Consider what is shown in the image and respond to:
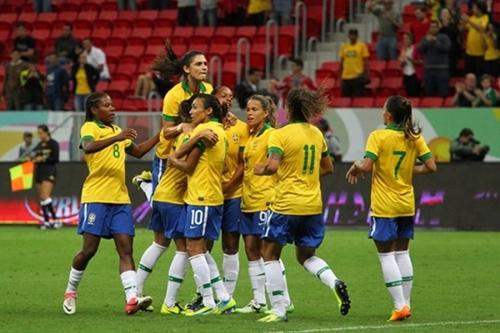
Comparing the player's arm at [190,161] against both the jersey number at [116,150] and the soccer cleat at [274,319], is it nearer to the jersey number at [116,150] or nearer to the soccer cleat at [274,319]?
the jersey number at [116,150]

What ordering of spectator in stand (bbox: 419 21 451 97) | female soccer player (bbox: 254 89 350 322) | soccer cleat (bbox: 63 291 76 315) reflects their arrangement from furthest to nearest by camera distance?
spectator in stand (bbox: 419 21 451 97), soccer cleat (bbox: 63 291 76 315), female soccer player (bbox: 254 89 350 322)

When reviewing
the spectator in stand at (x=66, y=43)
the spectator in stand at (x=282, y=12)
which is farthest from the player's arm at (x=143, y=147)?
the spectator in stand at (x=66, y=43)

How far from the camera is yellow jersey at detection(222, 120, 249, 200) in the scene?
14445 millimetres

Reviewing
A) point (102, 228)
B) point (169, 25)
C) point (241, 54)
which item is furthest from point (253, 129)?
point (169, 25)

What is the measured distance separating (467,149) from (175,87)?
13563 millimetres

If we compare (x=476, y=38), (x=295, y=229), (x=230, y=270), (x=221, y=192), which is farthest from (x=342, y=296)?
(x=476, y=38)

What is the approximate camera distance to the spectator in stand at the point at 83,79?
31766mm

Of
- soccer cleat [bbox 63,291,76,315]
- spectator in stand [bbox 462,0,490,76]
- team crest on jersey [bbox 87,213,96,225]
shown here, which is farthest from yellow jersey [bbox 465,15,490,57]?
soccer cleat [bbox 63,291,76,315]

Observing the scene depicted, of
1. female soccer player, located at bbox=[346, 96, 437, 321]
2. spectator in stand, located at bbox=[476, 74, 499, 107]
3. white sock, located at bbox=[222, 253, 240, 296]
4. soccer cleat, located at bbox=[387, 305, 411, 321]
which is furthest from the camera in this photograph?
spectator in stand, located at bbox=[476, 74, 499, 107]

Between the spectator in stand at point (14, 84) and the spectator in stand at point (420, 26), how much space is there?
8498mm

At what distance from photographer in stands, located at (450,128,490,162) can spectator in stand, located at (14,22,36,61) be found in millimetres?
10747

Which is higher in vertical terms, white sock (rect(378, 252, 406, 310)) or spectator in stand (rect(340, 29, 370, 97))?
spectator in stand (rect(340, 29, 370, 97))

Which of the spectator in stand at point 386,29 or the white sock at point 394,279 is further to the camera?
the spectator in stand at point 386,29

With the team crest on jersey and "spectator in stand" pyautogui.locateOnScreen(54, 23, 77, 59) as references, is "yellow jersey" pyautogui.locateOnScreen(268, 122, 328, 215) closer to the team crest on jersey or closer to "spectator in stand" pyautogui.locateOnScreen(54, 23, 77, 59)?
the team crest on jersey
